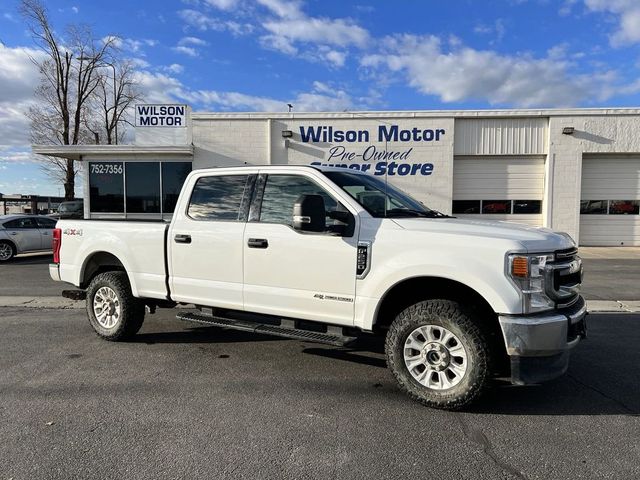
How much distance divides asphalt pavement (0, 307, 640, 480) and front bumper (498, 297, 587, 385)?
1.36 ft

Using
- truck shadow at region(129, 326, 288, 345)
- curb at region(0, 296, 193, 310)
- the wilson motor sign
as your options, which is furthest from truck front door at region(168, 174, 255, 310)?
the wilson motor sign

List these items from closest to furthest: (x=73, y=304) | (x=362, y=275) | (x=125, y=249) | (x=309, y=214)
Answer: (x=309, y=214) < (x=362, y=275) < (x=125, y=249) < (x=73, y=304)

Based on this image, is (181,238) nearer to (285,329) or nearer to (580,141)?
(285,329)

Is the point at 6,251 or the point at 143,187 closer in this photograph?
the point at 6,251

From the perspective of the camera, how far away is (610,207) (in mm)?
18438

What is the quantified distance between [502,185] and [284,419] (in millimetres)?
16806

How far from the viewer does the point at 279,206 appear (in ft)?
15.6

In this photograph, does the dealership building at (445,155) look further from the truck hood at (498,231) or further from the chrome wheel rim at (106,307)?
the truck hood at (498,231)

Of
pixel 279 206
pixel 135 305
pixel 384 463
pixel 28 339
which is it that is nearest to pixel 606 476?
pixel 384 463

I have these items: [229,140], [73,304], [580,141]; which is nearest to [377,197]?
[73,304]

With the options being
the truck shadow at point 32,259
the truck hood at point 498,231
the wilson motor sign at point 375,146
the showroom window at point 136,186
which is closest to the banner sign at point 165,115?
the showroom window at point 136,186

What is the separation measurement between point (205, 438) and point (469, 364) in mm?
2063

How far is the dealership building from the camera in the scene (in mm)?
17906

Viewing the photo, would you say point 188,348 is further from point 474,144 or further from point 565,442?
point 474,144
